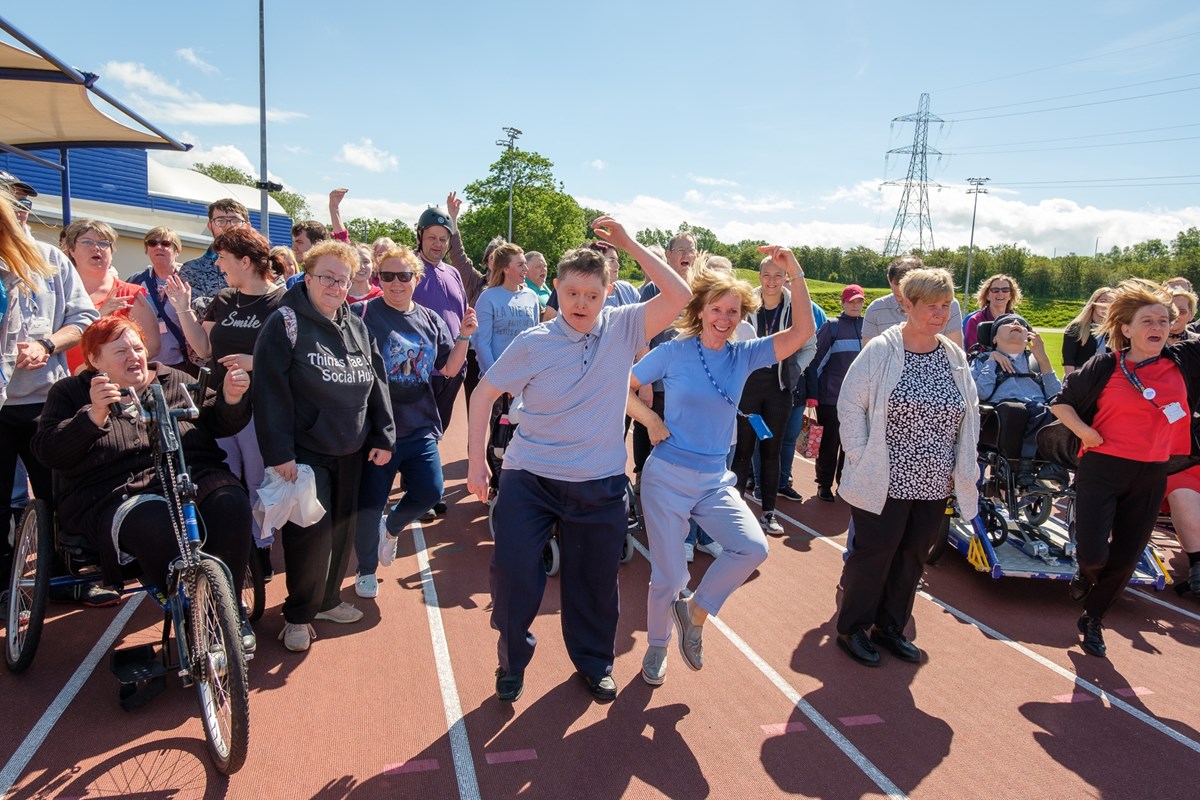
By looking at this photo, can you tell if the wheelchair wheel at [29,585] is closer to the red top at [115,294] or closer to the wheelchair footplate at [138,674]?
the wheelchair footplate at [138,674]

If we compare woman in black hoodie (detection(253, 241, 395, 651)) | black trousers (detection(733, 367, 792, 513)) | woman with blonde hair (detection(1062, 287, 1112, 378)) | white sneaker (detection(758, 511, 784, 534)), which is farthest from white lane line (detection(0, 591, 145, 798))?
woman with blonde hair (detection(1062, 287, 1112, 378))

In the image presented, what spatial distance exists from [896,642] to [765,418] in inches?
88.5

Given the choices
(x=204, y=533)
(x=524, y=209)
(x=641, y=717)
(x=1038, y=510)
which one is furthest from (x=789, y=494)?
(x=524, y=209)

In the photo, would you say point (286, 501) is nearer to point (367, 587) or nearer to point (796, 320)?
point (367, 587)

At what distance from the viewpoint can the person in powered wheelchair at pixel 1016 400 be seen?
5344 millimetres

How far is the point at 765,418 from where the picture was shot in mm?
5984

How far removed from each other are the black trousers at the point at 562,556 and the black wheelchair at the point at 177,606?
109 centimetres

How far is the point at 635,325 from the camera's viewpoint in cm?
332

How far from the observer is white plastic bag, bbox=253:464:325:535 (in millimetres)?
3502

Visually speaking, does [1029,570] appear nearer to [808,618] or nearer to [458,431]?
[808,618]

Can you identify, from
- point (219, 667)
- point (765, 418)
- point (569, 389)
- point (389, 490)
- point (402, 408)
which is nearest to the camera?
point (219, 667)

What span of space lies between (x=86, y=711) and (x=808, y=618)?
12.7 feet

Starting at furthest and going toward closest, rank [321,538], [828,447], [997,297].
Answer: [828,447] → [997,297] → [321,538]

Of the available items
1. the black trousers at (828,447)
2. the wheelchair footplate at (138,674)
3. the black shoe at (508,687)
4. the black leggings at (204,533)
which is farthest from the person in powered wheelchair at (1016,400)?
the wheelchair footplate at (138,674)
